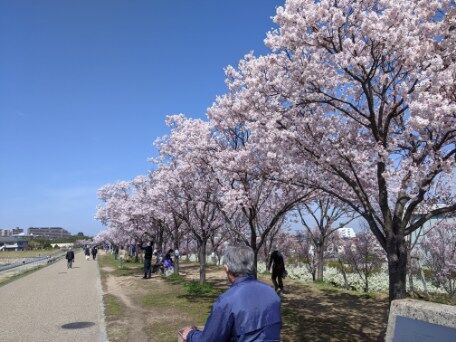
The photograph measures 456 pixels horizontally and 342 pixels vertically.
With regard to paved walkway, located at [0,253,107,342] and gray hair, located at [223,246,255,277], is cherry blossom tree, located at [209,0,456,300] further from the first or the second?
paved walkway, located at [0,253,107,342]

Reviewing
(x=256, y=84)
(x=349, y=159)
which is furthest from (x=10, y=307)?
(x=349, y=159)

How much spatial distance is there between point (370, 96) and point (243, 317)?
6542 mm

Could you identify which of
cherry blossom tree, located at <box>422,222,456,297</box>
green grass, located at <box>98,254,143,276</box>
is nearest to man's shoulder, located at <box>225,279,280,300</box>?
cherry blossom tree, located at <box>422,222,456,297</box>

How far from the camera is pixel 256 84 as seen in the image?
1016 centimetres

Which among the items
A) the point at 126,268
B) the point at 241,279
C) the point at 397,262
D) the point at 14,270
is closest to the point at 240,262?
the point at 241,279

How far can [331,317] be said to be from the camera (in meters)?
12.5

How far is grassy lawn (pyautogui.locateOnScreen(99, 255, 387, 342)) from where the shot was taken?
10498 millimetres

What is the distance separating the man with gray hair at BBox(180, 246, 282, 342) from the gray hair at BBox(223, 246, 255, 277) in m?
0.10

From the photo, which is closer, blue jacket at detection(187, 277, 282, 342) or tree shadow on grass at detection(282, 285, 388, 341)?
blue jacket at detection(187, 277, 282, 342)

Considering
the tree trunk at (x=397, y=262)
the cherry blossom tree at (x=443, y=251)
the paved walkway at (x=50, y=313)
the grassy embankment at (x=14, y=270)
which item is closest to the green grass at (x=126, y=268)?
the grassy embankment at (x=14, y=270)

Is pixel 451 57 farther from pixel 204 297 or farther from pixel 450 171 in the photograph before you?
pixel 204 297

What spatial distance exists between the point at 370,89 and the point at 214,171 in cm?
788

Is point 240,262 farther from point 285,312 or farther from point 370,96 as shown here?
point 285,312

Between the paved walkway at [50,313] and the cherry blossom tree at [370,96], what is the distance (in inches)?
255
